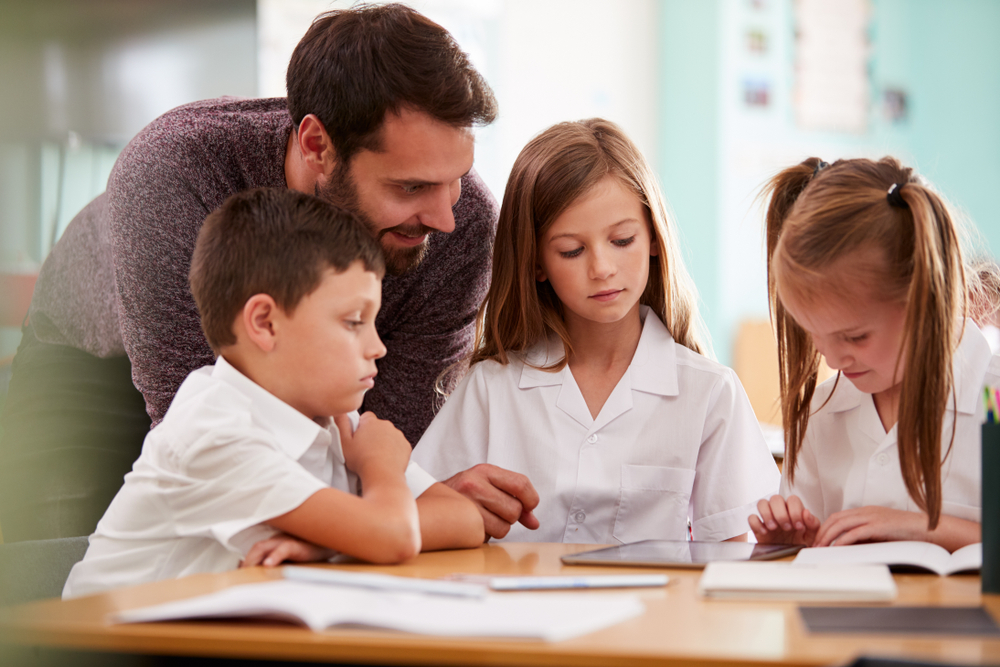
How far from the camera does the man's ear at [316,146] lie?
5.07 ft

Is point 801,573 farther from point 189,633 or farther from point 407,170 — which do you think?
point 407,170

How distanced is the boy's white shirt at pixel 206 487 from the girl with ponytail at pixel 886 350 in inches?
24.7

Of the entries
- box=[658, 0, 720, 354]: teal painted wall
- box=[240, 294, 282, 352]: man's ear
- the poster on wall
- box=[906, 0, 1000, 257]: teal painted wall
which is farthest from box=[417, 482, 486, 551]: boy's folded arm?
box=[906, 0, 1000, 257]: teal painted wall

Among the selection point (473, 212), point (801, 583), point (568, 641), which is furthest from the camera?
point (473, 212)

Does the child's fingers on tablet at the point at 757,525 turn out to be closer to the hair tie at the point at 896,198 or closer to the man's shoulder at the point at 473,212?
the hair tie at the point at 896,198

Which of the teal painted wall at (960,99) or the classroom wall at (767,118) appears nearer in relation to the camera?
the classroom wall at (767,118)

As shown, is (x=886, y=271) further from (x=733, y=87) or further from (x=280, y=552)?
(x=733, y=87)

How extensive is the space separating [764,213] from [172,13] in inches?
81.9

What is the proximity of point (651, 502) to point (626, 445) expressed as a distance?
100 mm

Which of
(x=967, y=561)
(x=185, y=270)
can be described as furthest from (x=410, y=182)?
(x=967, y=561)

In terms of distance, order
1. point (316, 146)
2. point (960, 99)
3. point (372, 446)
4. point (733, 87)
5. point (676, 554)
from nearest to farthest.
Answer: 1. point (676, 554)
2. point (372, 446)
3. point (316, 146)
4. point (733, 87)
5. point (960, 99)

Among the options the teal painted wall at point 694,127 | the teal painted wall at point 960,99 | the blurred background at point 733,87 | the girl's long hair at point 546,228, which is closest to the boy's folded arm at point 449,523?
the girl's long hair at point 546,228

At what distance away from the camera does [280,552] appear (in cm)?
94

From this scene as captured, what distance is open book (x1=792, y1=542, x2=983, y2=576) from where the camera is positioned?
89 cm
